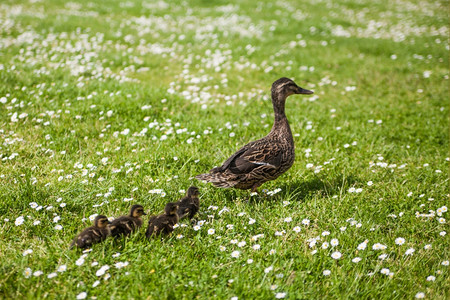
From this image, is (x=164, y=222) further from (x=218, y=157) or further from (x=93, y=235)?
(x=218, y=157)

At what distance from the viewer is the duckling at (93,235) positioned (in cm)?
381

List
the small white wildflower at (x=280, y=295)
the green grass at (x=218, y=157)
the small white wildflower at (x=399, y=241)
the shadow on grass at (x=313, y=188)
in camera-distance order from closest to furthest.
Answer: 1. the small white wildflower at (x=280, y=295)
2. the green grass at (x=218, y=157)
3. the small white wildflower at (x=399, y=241)
4. the shadow on grass at (x=313, y=188)

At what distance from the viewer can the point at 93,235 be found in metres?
3.85

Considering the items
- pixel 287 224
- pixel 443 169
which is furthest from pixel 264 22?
pixel 287 224

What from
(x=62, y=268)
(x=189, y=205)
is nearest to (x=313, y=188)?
(x=189, y=205)

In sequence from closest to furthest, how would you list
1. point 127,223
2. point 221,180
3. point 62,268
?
point 62,268
point 127,223
point 221,180

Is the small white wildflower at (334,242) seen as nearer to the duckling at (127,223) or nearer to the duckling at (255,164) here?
the duckling at (255,164)

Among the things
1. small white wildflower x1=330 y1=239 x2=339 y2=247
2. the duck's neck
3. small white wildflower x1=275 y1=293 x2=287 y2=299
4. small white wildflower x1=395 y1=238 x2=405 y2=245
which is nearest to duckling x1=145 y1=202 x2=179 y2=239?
small white wildflower x1=275 y1=293 x2=287 y2=299

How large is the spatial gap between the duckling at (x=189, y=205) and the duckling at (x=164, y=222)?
4.9 inches

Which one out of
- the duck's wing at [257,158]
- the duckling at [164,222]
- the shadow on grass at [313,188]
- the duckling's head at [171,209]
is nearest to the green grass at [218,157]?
the shadow on grass at [313,188]

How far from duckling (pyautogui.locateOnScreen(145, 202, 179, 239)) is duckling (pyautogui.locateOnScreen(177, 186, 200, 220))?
0.13 meters

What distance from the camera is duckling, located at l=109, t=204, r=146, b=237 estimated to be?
3.99 m

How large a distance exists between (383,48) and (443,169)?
8.60 meters

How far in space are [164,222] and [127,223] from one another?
15.5 inches
